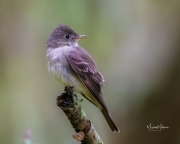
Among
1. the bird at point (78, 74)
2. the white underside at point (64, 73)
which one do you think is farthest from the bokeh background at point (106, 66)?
the white underside at point (64, 73)

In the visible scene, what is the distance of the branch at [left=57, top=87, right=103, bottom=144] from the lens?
3.34 m

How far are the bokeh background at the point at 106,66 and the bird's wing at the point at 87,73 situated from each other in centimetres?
81

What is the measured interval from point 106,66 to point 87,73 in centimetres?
184

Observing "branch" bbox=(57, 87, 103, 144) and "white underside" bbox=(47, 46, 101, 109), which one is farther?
"white underside" bbox=(47, 46, 101, 109)

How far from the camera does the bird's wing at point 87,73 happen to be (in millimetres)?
4008

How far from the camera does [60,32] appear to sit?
15.3ft

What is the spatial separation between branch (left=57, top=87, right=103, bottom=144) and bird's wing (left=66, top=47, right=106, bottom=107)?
543 mm

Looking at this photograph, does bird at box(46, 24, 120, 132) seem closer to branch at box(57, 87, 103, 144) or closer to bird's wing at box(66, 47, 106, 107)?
bird's wing at box(66, 47, 106, 107)

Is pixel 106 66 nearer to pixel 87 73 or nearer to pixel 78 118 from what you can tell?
pixel 87 73

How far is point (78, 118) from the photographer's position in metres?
3.36

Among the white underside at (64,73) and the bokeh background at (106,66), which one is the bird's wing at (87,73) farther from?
the bokeh background at (106,66)

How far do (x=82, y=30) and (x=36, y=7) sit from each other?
0.85 meters

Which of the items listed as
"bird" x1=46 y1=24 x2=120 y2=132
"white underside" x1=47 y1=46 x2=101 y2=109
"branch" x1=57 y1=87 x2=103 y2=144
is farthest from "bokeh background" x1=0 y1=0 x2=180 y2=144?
"branch" x1=57 y1=87 x2=103 y2=144

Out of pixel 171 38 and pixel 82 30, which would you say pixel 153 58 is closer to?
pixel 171 38
